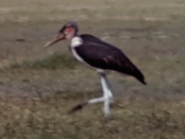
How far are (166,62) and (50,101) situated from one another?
2717 mm

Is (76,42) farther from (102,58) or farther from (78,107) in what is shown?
(78,107)

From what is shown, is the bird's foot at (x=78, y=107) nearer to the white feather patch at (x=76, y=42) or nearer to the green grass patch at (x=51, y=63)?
the white feather patch at (x=76, y=42)

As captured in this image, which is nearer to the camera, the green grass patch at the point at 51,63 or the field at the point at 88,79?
the field at the point at 88,79

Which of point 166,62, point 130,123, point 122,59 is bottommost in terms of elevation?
point 166,62

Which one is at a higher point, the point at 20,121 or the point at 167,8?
the point at 20,121

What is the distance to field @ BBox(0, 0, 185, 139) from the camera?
5676 mm

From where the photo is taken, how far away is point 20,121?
581 centimetres

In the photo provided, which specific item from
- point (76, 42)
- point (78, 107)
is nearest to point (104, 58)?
point (76, 42)

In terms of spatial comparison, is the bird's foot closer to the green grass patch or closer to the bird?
the bird

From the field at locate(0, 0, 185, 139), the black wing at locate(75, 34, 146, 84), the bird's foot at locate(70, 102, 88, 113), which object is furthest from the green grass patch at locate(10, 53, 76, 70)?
the black wing at locate(75, 34, 146, 84)

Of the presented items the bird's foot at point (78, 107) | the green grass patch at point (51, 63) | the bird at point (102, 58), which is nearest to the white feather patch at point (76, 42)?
the bird at point (102, 58)

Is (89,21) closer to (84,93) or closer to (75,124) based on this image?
(84,93)

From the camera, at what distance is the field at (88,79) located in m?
5.68

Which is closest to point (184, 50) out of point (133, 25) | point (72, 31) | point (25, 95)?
point (133, 25)
